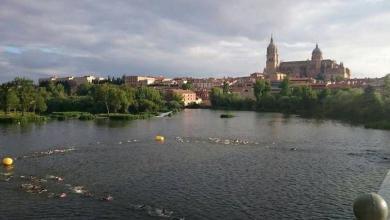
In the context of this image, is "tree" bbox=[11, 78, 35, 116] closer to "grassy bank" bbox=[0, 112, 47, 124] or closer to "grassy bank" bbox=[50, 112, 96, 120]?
"grassy bank" bbox=[50, 112, 96, 120]

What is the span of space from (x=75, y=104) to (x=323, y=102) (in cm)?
6297

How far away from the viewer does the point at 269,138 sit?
197 feet

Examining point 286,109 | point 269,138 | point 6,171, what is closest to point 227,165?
point 6,171

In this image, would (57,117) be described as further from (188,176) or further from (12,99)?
(188,176)

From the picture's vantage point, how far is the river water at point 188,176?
25.6m

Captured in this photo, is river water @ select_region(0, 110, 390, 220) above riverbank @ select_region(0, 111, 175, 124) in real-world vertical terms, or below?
below

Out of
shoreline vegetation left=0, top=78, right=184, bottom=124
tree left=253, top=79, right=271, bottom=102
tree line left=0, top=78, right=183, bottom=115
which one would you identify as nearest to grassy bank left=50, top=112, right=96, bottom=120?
shoreline vegetation left=0, top=78, right=184, bottom=124

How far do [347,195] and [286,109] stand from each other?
336 feet

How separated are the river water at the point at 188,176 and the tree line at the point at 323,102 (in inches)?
1194

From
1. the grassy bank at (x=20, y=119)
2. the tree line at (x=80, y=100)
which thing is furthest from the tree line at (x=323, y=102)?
the grassy bank at (x=20, y=119)

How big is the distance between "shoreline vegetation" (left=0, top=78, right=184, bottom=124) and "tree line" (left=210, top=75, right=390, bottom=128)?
32.9 m

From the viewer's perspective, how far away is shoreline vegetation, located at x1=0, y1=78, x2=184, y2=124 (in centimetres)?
9062

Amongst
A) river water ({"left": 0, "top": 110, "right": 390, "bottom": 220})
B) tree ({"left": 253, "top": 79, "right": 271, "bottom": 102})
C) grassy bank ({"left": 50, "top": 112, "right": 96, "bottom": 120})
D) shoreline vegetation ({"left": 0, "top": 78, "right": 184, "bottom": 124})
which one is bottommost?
river water ({"left": 0, "top": 110, "right": 390, "bottom": 220})

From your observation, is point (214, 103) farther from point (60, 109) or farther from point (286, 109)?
point (60, 109)
